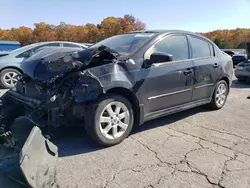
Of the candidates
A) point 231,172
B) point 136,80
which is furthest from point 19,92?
point 231,172

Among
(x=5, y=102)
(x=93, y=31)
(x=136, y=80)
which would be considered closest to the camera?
(x=136, y=80)

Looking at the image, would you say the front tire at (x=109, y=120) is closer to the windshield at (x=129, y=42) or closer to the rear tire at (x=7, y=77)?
the windshield at (x=129, y=42)

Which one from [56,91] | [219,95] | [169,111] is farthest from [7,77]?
[219,95]

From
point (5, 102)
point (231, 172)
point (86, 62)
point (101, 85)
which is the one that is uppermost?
point (86, 62)

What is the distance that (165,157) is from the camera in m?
3.35

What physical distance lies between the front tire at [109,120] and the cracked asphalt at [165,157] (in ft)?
0.50

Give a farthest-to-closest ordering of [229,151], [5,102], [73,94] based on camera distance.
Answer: [5,102]
[229,151]
[73,94]

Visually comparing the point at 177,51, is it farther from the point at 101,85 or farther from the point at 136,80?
the point at 101,85

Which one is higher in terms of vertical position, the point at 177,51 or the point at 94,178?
the point at 177,51

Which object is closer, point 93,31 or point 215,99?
point 215,99

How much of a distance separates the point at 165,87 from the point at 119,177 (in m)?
1.81

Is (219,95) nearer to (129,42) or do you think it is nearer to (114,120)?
(129,42)

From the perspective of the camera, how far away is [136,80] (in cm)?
378

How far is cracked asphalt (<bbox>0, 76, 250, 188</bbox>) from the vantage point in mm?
2787
